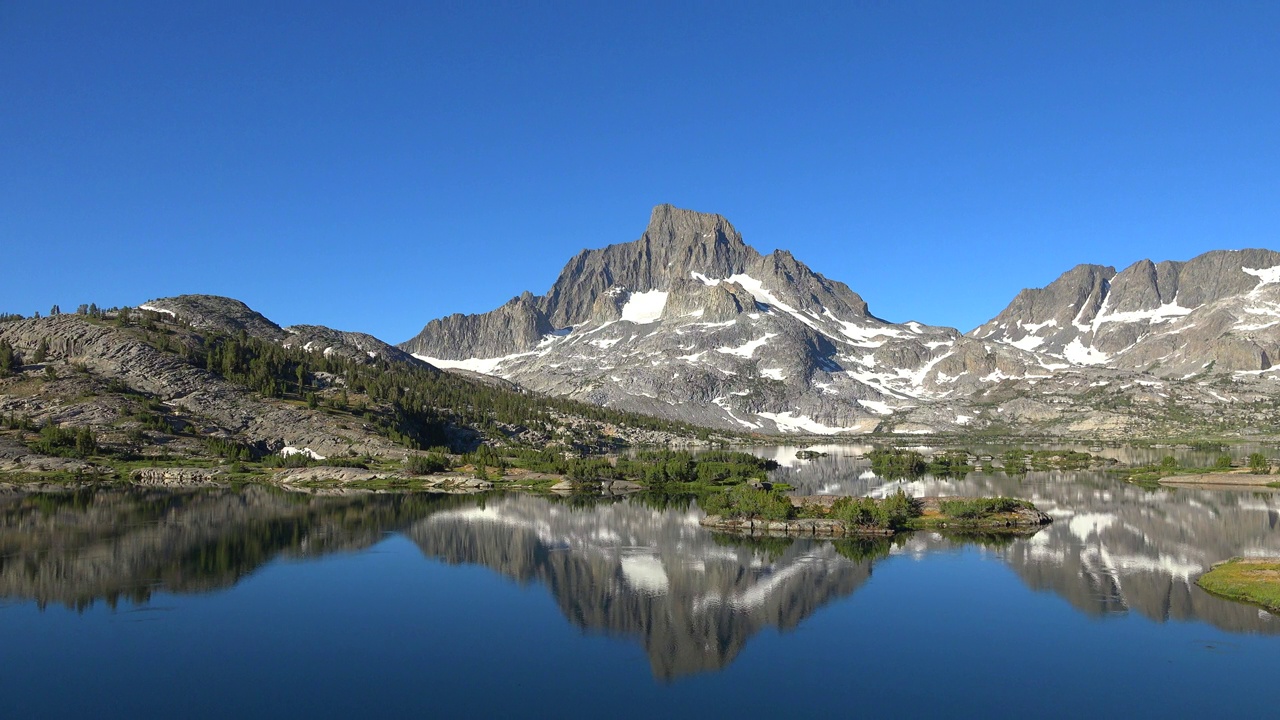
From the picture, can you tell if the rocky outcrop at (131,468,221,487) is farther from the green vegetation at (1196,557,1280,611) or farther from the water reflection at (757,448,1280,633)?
the green vegetation at (1196,557,1280,611)

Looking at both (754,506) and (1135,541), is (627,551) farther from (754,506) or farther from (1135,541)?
(1135,541)

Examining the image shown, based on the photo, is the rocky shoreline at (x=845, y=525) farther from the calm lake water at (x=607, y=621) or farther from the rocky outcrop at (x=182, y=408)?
the rocky outcrop at (x=182, y=408)

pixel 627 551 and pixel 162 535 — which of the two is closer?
pixel 627 551

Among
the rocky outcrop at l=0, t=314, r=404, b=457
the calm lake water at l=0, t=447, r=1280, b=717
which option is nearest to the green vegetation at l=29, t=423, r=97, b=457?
the rocky outcrop at l=0, t=314, r=404, b=457

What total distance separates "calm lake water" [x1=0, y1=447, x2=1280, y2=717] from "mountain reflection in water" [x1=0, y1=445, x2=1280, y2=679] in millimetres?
391

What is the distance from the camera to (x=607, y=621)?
60.6 m

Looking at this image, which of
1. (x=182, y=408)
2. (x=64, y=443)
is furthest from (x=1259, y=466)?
(x=64, y=443)

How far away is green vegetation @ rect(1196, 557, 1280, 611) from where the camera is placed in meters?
61.8

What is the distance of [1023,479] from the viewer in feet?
560

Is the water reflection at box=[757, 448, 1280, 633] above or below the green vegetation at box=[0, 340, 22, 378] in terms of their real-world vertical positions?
below

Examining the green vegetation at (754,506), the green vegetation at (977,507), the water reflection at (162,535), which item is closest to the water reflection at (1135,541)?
the green vegetation at (977,507)

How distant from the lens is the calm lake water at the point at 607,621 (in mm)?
Result: 44656

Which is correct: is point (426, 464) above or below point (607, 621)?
above

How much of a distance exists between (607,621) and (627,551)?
25.6m
